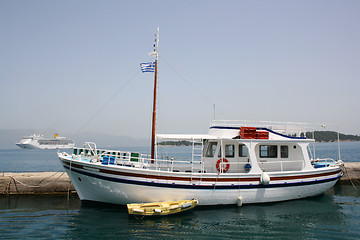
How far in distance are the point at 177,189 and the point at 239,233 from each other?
3.10m

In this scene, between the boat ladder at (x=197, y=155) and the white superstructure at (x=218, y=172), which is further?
the boat ladder at (x=197, y=155)

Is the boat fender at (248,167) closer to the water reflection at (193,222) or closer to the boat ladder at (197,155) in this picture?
the water reflection at (193,222)

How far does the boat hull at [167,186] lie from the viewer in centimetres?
1028

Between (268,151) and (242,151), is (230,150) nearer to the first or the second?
(242,151)

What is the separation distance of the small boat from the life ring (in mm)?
2157

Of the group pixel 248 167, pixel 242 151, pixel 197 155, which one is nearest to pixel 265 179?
pixel 248 167

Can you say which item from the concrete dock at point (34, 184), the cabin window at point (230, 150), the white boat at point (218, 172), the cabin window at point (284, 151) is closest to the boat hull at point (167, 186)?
the white boat at point (218, 172)

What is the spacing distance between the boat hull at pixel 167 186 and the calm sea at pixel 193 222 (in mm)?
531

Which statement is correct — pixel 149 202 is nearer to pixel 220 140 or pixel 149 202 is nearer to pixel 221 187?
pixel 221 187

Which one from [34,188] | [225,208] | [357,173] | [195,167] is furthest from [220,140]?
[357,173]

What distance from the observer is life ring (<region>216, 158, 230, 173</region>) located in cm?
1130

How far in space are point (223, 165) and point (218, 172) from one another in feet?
2.45

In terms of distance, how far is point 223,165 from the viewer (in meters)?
11.8

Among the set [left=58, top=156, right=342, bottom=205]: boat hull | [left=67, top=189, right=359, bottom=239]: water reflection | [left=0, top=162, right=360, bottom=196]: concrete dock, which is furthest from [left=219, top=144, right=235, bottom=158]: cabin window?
[left=0, top=162, right=360, bottom=196]: concrete dock
